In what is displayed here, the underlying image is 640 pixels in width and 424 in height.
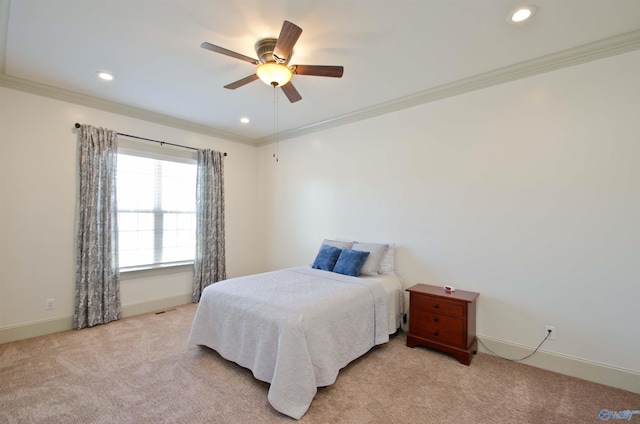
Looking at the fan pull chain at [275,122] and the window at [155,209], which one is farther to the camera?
the window at [155,209]

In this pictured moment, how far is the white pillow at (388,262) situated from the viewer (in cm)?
341

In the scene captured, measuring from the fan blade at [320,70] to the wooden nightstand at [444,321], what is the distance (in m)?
2.20

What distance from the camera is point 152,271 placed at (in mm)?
3961

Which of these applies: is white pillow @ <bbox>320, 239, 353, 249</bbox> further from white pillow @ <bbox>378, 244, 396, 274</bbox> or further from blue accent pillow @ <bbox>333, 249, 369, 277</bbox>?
white pillow @ <bbox>378, 244, 396, 274</bbox>

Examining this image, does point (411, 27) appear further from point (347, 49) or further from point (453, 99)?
point (453, 99)

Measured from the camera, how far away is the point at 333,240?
159 inches

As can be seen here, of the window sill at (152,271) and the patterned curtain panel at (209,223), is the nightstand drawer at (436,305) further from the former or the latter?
the window sill at (152,271)

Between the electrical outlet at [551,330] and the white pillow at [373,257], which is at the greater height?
the white pillow at [373,257]

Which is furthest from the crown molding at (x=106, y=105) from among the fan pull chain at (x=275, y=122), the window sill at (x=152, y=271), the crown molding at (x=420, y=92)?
the window sill at (x=152, y=271)

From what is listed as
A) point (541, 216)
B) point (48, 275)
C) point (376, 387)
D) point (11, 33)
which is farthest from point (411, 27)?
point (48, 275)

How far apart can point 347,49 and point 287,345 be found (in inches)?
95.5

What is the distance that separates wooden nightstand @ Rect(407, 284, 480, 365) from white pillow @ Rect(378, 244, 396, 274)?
0.47 m

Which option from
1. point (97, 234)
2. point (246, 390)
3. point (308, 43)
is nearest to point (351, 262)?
point (246, 390)

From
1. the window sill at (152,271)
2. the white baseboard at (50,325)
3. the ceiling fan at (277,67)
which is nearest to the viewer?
the ceiling fan at (277,67)
